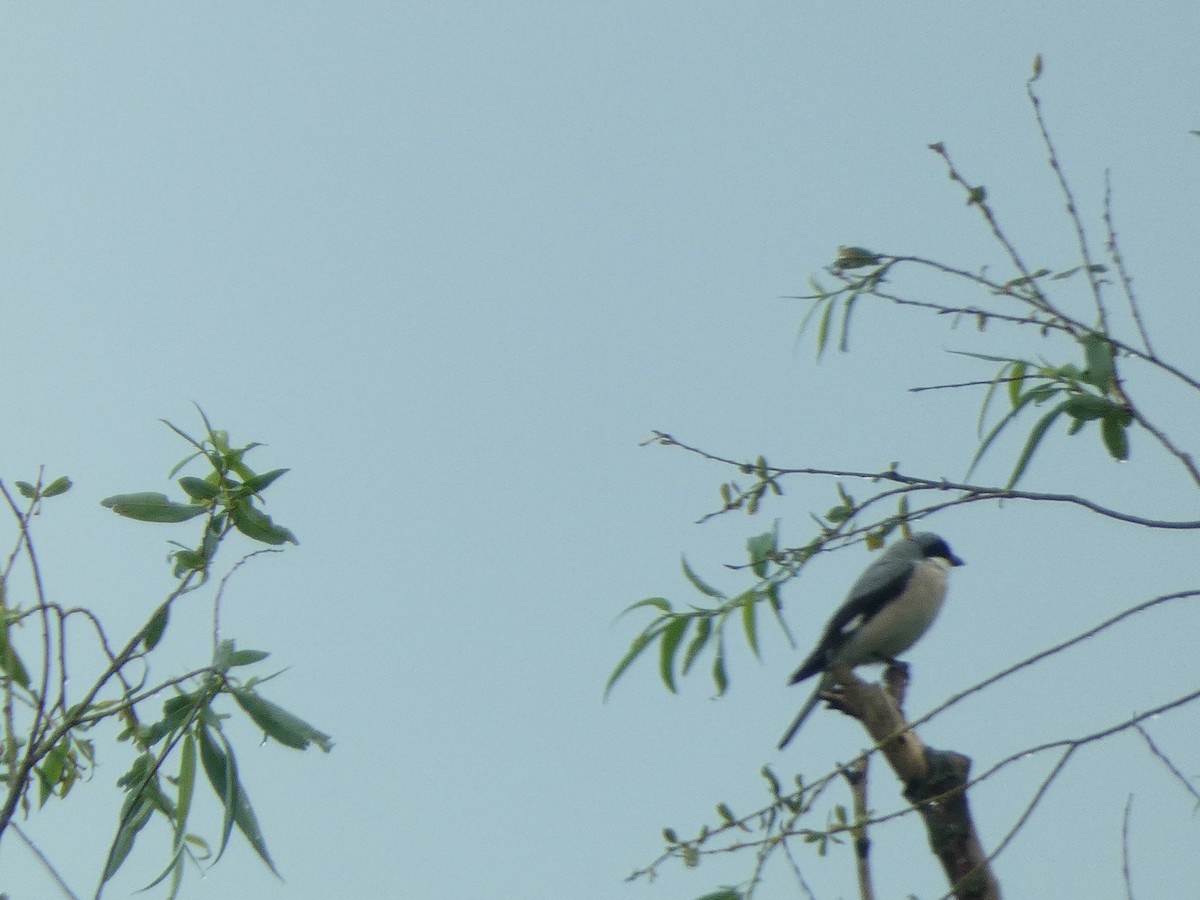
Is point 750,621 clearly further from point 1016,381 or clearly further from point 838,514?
point 1016,381

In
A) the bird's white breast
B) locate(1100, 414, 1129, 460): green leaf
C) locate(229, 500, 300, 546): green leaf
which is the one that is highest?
the bird's white breast

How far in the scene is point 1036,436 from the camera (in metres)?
2.08

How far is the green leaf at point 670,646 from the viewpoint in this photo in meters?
2.39

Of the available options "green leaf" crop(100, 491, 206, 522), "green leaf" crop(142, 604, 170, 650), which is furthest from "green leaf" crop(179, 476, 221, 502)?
"green leaf" crop(142, 604, 170, 650)

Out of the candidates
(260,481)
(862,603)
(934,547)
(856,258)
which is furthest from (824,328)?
(934,547)

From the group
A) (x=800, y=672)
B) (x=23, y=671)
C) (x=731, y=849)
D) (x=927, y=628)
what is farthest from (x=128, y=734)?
(x=927, y=628)

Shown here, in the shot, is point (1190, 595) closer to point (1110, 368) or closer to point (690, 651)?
point (1110, 368)

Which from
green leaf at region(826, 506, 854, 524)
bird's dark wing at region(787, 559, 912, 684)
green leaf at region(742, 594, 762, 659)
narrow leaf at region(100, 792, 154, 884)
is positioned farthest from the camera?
bird's dark wing at region(787, 559, 912, 684)

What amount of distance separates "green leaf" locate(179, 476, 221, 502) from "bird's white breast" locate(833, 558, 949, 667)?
2.93 meters

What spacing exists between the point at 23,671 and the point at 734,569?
1119 millimetres

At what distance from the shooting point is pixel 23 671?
6.73 feet

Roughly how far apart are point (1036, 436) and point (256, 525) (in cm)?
123

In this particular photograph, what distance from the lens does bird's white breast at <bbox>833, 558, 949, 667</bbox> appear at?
4.66m

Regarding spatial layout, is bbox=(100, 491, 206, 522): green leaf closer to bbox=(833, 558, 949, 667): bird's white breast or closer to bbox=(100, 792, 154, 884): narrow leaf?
bbox=(100, 792, 154, 884): narrow leaf
